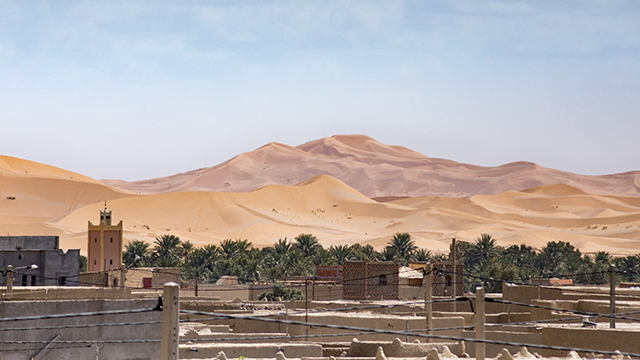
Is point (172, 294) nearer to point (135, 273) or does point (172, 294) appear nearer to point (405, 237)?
point (135, 273)

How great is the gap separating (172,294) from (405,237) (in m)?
79.1

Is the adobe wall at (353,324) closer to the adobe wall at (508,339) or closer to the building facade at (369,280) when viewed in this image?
the adobe wall at (508,339)

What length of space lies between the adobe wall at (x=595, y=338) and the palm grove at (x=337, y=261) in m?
39.1

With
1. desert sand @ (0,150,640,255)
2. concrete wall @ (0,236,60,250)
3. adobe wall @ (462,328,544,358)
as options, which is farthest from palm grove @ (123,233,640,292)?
desert sand @ (0,150,640,255)

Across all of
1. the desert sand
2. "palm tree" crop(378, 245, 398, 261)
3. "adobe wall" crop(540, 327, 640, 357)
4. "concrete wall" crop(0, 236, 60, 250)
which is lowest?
"adobe wall" crop(540, 327, 640, 357)

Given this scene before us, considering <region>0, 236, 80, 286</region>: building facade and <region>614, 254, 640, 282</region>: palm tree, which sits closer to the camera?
<region>0, 236, 80, 286</region>: building facade

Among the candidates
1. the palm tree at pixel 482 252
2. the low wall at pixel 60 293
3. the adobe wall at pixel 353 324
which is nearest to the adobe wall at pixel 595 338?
the adobe wall at pixel 353 324

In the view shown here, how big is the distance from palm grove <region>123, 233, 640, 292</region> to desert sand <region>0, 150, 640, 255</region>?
138 ft

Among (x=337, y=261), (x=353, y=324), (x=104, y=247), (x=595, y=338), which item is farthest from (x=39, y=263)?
(x=337, y=261)

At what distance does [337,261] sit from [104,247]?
71.5 feet

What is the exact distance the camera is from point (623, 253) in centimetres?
11931

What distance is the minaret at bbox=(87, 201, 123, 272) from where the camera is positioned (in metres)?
70.6

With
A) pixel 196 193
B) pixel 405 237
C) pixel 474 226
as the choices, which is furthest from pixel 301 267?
pixel 196 193

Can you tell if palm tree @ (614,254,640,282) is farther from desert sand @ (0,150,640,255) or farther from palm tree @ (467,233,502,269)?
desert sand @ (0,150,640,255)
